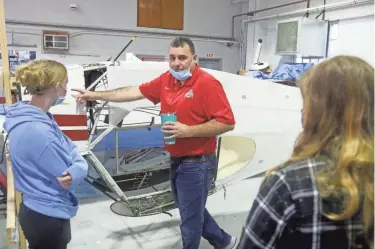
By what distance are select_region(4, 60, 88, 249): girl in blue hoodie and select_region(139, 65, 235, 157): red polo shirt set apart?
0.86m

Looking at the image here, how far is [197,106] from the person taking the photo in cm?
239

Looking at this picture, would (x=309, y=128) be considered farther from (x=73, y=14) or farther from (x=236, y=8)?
(x=236, y=8)

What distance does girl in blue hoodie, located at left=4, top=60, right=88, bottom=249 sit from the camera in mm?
1575

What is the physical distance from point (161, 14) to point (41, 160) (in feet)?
30.5

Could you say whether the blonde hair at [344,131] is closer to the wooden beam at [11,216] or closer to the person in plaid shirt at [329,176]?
the person in plaid shirt at [329,176]

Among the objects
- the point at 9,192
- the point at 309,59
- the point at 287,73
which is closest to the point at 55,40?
the point at 287,73

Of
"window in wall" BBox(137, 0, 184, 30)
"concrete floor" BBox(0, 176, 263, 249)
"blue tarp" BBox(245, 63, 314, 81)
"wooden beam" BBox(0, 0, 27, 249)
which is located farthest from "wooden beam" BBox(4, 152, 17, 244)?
"window in wall" BBox(137, 0, 184, 30)

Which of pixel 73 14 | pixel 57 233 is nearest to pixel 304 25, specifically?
pixel 73 14

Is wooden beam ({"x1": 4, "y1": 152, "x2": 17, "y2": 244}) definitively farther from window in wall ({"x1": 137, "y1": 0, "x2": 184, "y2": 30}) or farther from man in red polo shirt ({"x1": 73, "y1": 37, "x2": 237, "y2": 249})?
window in wall ({"x1": 137, "y1": 0, "x2": 184, "y2": 30})

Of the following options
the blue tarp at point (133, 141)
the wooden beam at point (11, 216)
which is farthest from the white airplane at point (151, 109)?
the blue tarp at point (133, 141)

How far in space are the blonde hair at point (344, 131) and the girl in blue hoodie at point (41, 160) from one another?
109cm

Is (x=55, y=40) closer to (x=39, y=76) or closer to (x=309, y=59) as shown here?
(x=309, y=59)

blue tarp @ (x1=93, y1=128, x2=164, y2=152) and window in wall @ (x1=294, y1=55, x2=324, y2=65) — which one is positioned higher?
window in wall @ (x1=294, y1=55, x2=324, y2=65)

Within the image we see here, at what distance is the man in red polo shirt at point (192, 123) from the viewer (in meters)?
2.38
